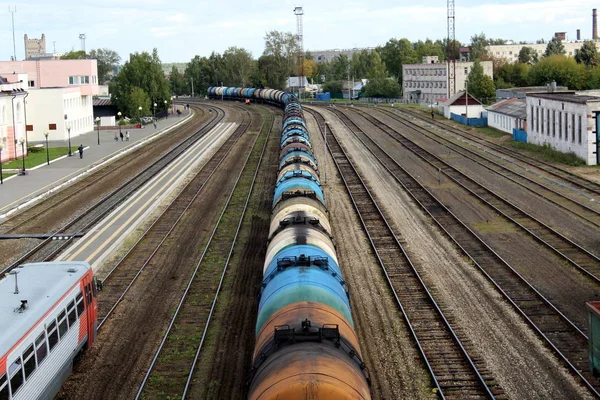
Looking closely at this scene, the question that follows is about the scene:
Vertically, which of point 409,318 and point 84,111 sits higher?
point 84,111

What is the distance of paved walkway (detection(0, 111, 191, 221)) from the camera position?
4174 cm

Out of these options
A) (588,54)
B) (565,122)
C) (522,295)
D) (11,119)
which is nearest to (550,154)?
(565,122)

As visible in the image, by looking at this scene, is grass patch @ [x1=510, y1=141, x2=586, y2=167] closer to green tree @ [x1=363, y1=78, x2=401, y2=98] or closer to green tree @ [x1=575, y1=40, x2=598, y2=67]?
green tree @ [x1=363, y1=78, x2=401, y2=98]

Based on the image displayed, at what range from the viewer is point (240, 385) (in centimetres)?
1742

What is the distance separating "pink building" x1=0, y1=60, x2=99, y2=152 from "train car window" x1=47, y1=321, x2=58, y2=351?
47.3 metres

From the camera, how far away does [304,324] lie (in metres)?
12.8

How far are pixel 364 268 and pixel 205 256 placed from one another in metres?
6.63

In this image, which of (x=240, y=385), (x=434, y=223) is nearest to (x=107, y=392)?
(x=240, y=385)

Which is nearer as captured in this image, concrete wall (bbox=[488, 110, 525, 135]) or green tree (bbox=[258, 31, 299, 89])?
concrete wall (bbox=[488, 110, 525, 135])

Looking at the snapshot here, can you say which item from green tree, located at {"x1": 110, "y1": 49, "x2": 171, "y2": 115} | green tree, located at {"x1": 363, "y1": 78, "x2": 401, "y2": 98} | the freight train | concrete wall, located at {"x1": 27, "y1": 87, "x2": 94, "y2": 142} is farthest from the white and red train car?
green tree, located at {"x1": 363, "y1": 78, "x2": 401, "y2": 98}

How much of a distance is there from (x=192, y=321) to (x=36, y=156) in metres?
43.5

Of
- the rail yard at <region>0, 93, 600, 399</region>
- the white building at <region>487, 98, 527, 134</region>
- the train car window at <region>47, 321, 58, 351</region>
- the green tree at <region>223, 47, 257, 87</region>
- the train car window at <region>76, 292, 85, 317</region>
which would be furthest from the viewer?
the green tree at <region>223, 47, 257, 87</region>

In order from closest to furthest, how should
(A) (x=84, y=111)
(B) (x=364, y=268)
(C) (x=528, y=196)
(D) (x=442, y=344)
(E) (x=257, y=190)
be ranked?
(D) (x=442, y=344) < (B) (x=364, y=268) < (C) (x=528, y=196) < (E) (x=257, y=190) < (A) (x=84, y=111)

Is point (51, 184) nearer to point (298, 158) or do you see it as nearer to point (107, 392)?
point (298, 158)
